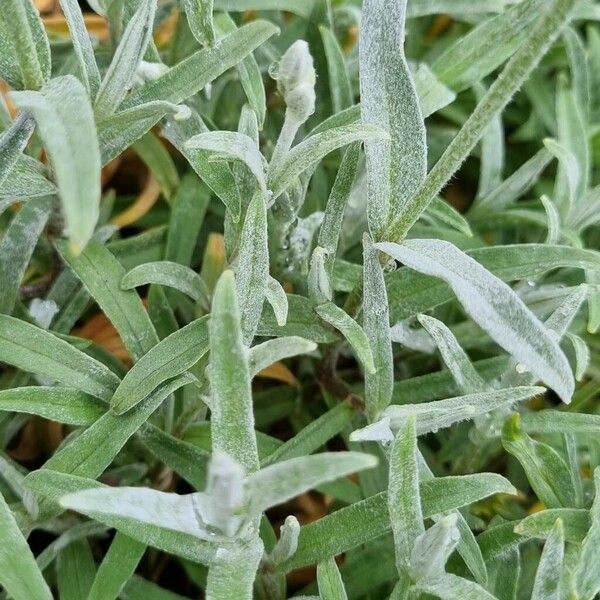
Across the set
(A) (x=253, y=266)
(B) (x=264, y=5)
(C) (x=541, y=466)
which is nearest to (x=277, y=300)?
(A) (x=253, y=266)

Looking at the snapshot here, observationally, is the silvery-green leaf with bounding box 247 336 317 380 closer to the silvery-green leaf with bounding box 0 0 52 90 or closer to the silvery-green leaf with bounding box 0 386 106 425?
the silvery-green leaf with bounding box 0 386 106 425

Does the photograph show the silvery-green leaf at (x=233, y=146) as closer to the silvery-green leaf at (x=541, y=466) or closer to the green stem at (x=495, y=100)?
the green stem at (x=495, y=100)

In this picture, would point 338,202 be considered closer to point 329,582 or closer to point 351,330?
point 351,330

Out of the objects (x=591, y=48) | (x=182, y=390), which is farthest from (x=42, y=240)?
(x=591, y=48)

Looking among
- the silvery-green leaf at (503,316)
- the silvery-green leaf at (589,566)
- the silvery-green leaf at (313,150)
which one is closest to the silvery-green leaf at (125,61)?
the silvery-green leaf at (313,150)

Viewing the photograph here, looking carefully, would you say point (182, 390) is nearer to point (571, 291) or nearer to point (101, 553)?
point (101, 553)

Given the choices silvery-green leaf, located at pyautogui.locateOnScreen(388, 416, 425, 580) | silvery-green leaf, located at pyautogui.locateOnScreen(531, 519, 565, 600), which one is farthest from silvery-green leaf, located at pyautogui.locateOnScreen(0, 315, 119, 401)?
silvery-green leaf, located at pyautogui.locateOnScreen(531, 519, 565, 600)
